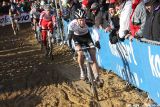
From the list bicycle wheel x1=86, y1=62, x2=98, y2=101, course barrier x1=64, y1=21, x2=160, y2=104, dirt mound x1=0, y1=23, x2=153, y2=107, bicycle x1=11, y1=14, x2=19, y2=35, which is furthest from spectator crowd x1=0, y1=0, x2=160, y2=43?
bicycle x1=11, y1=14, x2=19, y2=35

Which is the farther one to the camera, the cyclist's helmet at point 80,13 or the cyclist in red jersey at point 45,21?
the cyclist in red jersey at point 45,21

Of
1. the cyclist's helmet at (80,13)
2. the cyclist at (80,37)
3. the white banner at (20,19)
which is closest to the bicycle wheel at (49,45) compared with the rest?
the cyclist at (80,37)

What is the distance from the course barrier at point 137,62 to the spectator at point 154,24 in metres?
0.25

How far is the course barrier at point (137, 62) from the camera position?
9.52 m

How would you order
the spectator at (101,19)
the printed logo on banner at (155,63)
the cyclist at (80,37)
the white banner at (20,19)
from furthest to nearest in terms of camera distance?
the white banner at (20,19)
the spectator at (101,19)
the cyclist at (80,37)
the printed logo on banner at (155,63)

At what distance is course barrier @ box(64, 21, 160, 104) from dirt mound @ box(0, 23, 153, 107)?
280 millimetres

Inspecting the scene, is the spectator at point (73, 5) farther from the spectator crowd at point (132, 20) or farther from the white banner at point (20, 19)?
the white banner at point (20, 19)

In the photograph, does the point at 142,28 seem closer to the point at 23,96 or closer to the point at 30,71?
the point at 23,96

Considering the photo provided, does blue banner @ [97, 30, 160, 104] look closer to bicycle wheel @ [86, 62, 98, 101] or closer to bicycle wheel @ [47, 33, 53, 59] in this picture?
bicycle wheel @ [86, 62, 98, 101]

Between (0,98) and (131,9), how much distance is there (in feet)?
14.9

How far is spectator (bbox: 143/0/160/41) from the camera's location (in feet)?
31.7

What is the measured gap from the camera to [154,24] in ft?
31.9

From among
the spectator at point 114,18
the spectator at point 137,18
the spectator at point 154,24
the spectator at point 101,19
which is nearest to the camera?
the spectator at point 154,24

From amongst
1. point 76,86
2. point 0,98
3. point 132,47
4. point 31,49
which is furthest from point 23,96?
point 31,49
